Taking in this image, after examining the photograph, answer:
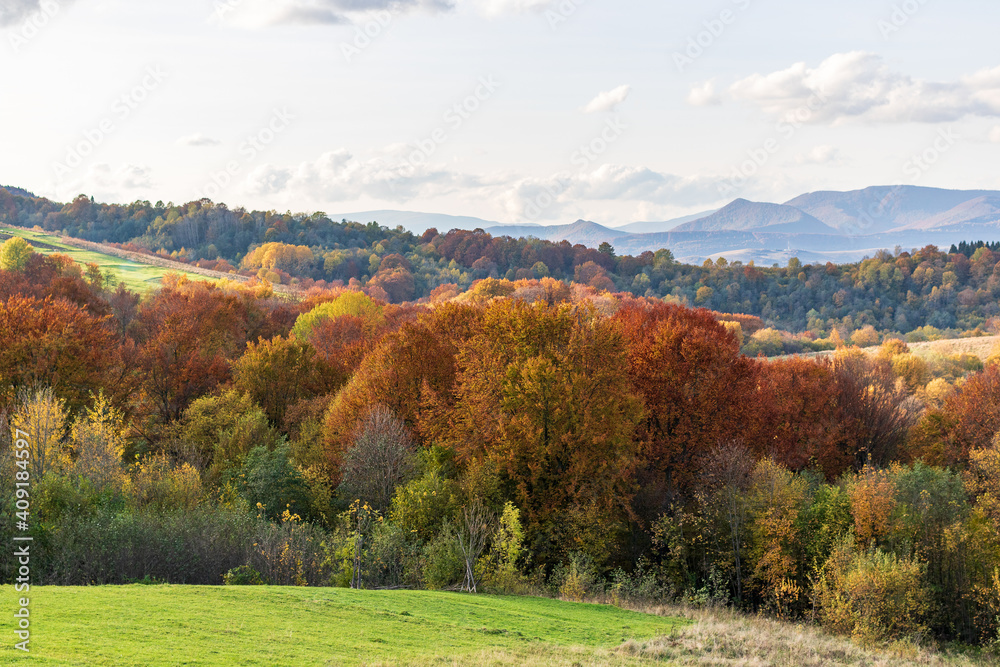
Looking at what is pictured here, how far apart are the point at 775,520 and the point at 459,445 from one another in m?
17.1

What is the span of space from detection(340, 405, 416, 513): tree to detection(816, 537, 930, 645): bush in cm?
2124

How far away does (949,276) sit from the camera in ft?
621

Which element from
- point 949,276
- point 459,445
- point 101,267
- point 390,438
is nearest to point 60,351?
point 390,438

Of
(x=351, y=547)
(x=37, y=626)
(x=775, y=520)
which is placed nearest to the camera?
(x=37, y=626)

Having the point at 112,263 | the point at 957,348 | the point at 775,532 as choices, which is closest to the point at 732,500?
the point at 775,532

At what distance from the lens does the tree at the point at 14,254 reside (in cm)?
10031

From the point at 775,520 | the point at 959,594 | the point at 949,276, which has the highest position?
the point at 949,276

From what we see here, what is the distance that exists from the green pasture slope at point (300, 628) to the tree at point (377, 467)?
11738mm

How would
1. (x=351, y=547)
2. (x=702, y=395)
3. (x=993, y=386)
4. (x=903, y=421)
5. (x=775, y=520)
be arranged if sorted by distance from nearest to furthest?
(x=351, y=547), (x=775, y=520), (x=702, y=395), (x=903, y=421), (x=993, y=386)

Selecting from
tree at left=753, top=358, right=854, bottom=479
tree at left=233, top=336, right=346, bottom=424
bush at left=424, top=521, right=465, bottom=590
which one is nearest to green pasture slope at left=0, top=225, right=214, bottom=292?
tree at left=233, top=336, right=346, bottom=424

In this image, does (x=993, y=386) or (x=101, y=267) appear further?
(x=101, y=267)

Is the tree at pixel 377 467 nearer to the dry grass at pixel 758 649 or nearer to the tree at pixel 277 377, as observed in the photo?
the dry grass at pixel 758 649

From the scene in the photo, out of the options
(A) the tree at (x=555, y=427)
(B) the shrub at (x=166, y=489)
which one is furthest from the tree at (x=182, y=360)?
(A) the tree at (x=555, y=427)

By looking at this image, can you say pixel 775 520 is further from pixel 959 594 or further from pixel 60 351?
pixel 60 351
